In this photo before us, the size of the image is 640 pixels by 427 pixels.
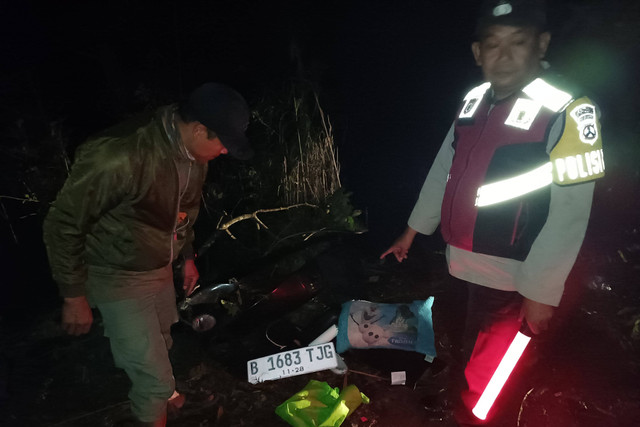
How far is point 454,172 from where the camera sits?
7.35 ft

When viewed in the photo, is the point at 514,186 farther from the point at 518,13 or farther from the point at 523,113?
the point at 518,13

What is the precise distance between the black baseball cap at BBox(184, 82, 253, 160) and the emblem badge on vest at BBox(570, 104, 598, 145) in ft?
5.12

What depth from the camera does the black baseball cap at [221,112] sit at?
75.9 inches

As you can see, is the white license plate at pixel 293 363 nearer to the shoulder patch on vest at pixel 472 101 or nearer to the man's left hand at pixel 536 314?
the man's left hand at pixel 536 314

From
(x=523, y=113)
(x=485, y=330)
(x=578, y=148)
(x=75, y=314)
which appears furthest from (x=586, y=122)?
(x=75, y=314)

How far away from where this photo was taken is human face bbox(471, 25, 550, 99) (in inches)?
74.7

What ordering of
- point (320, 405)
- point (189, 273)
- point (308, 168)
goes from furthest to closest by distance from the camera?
point (308, 168) → point (189, 273) → point (320, 405)

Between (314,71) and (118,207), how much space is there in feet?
17.8

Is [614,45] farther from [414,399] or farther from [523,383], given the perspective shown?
[414,399]

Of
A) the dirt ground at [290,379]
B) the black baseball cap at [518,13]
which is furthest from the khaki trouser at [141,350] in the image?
the black baseball cap at [518,13]

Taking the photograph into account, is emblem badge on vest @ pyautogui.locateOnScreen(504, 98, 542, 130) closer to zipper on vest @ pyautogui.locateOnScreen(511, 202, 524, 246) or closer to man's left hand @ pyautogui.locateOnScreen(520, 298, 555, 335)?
zipper on vest @ pyautogui.locateOnScreen(511, 202, 524, 246)

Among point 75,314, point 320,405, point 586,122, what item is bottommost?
point 320,405

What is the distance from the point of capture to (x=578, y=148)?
1765 millimetres

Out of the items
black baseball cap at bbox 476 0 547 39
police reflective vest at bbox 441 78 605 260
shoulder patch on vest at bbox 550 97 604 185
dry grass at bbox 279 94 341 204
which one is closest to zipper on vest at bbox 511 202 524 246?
police reflective vest at bbox 441 78 605 260
